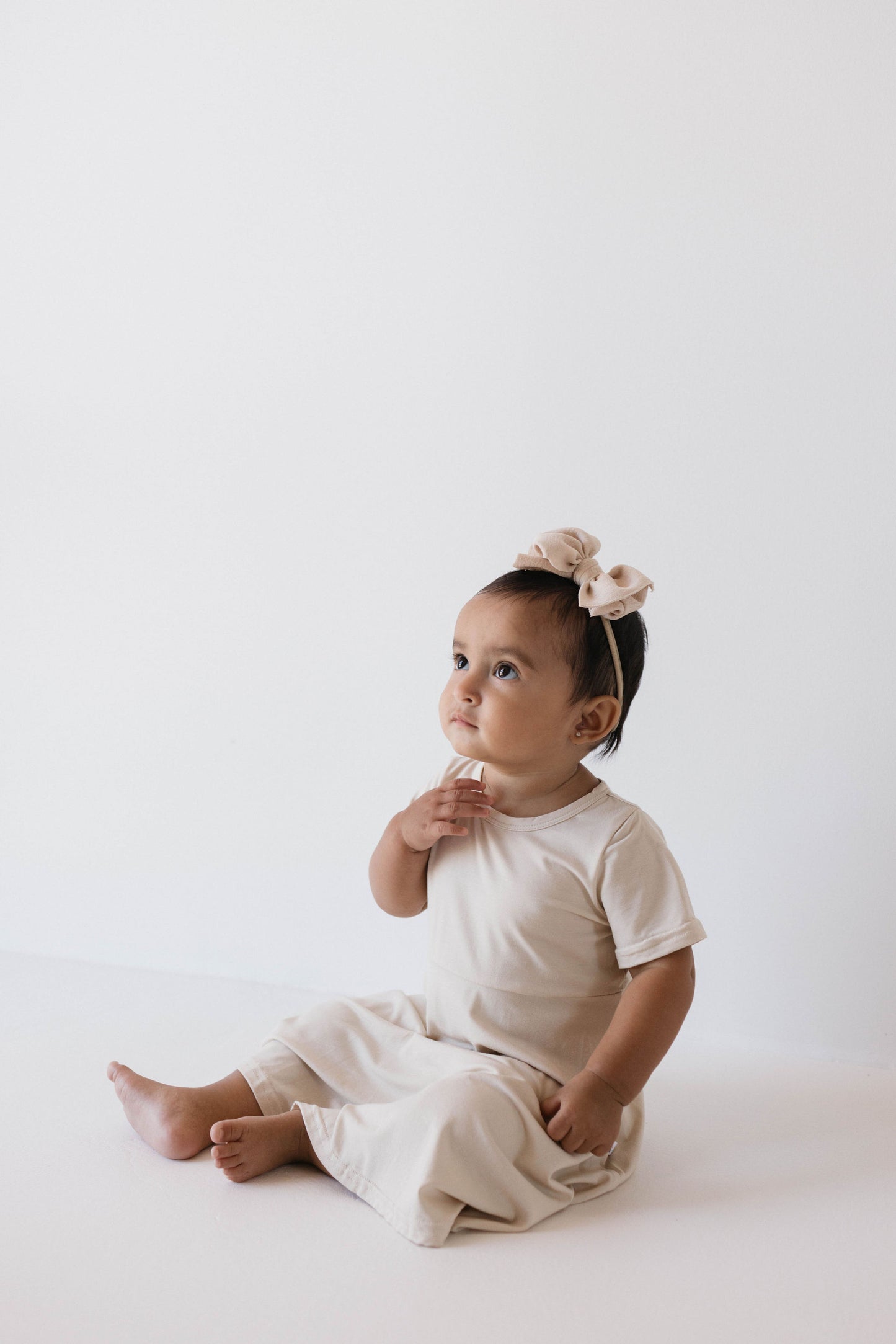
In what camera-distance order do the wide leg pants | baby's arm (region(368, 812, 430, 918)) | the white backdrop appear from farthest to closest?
the white backdrop
baby's arm (region(368, 812, 430, 918))
the wide leg pants

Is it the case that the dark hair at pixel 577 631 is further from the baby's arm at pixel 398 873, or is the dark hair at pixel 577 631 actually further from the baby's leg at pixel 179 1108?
the baby's leg at pixel 179 1108

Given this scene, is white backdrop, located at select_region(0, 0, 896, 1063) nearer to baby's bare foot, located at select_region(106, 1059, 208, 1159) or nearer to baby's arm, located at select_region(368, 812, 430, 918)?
baby's arm, located at select_region(368, 812, 430, 918)

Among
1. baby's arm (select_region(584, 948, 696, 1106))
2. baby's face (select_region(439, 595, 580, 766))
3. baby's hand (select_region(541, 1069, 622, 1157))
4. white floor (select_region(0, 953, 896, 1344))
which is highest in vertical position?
baby's face (select_region(439, 595, 580, 766))

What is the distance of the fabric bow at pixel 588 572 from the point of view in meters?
0.96

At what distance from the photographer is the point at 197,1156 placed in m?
0.95

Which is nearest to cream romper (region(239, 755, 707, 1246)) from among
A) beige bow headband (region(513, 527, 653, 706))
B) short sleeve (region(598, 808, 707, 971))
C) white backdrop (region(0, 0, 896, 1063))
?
short sleeve (region(598, 808, 707, 971))

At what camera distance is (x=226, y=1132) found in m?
0.89

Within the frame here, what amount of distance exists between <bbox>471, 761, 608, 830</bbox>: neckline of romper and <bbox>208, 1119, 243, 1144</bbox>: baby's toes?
335 millimetres

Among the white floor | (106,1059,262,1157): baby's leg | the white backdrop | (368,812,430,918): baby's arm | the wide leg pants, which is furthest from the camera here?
the white backdrop

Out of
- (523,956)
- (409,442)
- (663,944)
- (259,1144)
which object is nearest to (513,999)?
(523,956)

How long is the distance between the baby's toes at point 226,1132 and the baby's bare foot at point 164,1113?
5 centimetres

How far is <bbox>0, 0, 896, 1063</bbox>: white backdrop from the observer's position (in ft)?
4.18

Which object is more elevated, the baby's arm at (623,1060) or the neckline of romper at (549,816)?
the neckline of romper at (549,816)

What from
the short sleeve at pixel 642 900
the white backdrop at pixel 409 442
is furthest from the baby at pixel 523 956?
the white backdrop at pixel 409 442
